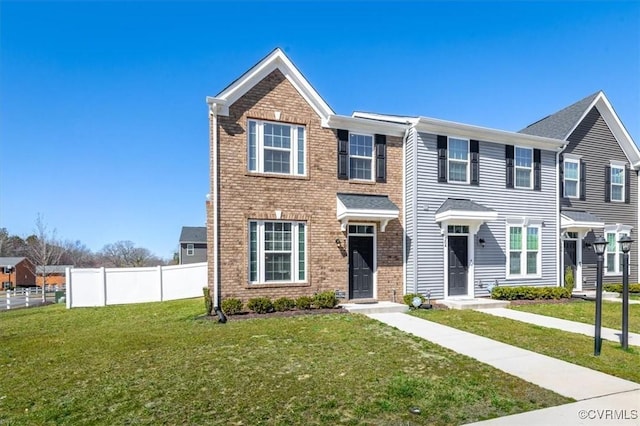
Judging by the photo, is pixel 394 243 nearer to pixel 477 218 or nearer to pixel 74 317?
pixel 477 218

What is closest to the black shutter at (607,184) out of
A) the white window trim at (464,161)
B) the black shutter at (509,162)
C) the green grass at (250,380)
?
the black shutter at (509,162)

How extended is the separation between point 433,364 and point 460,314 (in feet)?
17.6

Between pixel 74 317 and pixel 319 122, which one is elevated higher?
pixel 319 122

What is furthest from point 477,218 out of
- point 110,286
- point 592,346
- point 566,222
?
point 110,286

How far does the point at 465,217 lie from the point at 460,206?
51 cm

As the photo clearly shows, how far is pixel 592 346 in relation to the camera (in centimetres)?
697

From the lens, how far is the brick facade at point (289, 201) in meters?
A: 10.8

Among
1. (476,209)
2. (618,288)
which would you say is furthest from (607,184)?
(476,209)

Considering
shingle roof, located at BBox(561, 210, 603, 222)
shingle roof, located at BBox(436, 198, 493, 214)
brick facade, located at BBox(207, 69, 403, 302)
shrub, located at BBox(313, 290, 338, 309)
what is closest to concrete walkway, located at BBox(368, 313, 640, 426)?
shrub, located at BBox(313, 290, 338, 309)

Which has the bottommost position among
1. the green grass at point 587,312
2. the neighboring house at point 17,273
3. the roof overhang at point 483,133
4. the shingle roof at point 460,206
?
the neighboring house at point 17,273

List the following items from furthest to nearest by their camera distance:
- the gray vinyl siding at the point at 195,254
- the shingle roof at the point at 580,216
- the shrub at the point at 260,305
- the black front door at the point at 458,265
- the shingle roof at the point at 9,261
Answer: the shingle roof at the point at 9,261 < the gray vinyl siding at the point at 195,254 < the shingle roof at the point at 580,216 < the black front door at the point at 458,265 < the shrub at the point at 260,305

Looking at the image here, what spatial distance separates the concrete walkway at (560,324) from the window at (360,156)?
5892mm

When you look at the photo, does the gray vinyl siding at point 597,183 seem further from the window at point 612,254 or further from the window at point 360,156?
the window at point 360,156

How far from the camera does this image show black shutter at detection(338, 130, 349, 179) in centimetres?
1218
